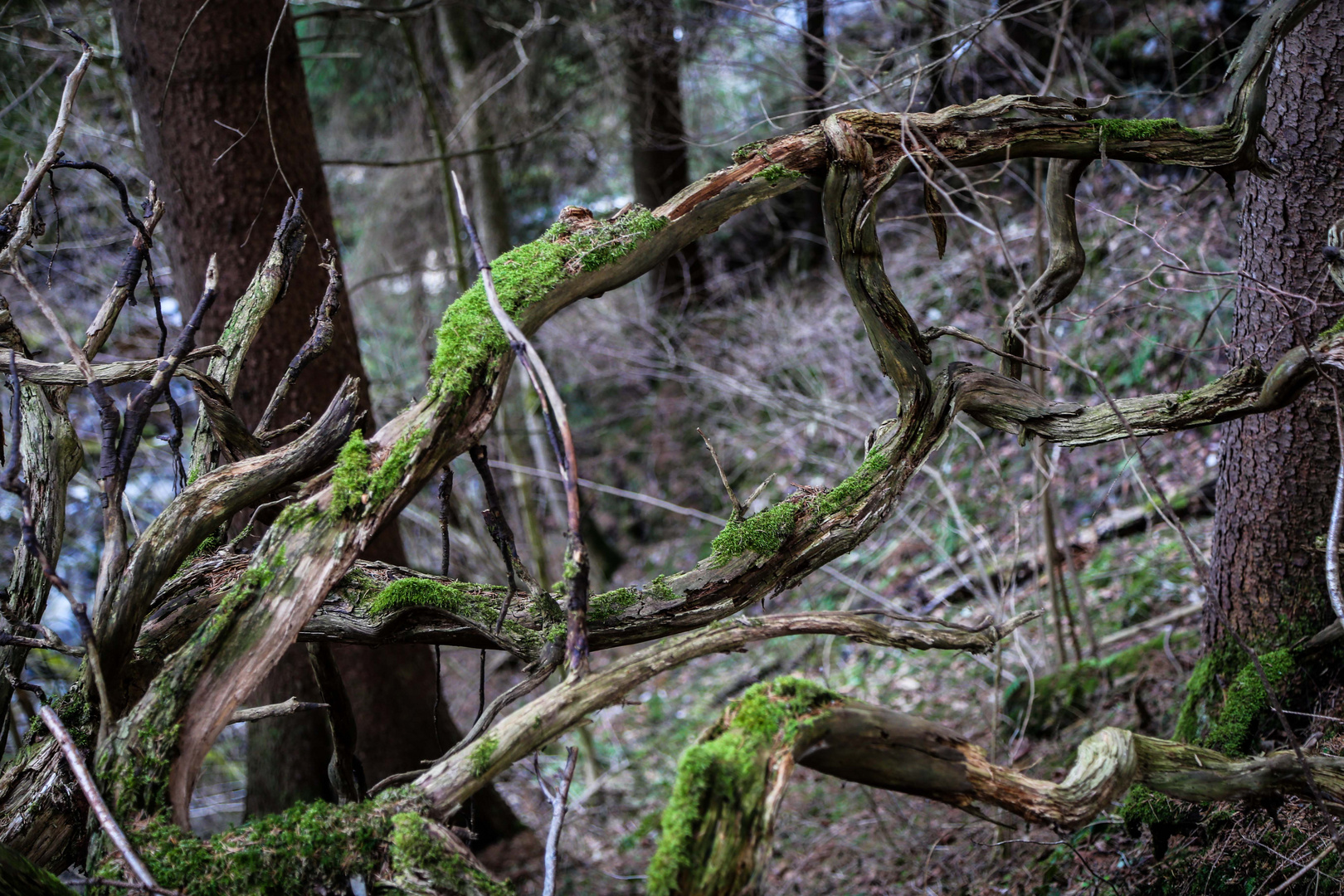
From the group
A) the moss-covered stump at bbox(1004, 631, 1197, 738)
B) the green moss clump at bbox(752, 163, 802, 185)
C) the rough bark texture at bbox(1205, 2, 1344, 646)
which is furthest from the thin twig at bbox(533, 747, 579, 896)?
the moss-covered stump at bbox(1004, 631, 1197, 738)

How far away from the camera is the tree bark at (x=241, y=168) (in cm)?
391

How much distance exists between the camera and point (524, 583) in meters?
2.27

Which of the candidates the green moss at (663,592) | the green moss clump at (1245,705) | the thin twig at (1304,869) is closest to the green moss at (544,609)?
the green moss at (663,592)

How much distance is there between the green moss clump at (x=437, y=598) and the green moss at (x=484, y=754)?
61 cm

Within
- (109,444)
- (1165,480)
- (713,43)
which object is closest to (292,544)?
(109,444)

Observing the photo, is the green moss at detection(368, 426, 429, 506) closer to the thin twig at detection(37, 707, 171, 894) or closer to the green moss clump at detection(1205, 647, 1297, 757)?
the thin twig at detection(37, 707, 171, 894)

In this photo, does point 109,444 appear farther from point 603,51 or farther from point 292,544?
point 603,51

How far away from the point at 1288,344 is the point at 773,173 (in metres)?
1.95

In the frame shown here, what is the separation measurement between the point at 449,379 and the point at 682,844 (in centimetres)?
112

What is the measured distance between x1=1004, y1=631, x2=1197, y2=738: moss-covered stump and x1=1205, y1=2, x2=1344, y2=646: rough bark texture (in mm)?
1219

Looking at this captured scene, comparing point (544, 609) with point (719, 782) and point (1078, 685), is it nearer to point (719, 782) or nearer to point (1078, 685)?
point (719, 782)

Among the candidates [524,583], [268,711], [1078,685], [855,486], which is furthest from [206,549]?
[1078,685]

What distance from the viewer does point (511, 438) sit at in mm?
6973

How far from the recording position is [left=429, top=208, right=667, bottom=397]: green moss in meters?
2.00
